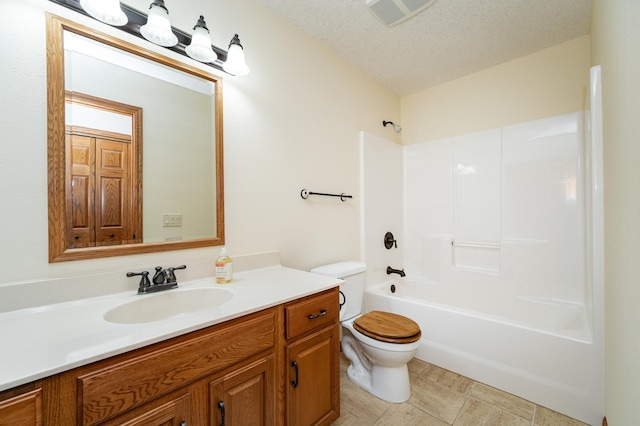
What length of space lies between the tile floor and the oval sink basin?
1.00 metres

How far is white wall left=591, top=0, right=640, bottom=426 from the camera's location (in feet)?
2.60

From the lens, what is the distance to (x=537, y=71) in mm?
2156

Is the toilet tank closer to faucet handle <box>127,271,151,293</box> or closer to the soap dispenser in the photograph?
the soap dispenser

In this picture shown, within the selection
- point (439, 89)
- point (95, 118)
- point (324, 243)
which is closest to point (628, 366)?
point (324, 243)

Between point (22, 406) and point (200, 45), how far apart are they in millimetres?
1416

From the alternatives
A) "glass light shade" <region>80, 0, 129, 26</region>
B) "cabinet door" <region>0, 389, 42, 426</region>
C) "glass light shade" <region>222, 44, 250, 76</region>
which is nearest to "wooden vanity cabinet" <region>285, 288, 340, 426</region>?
Result: "cabinet door" <region>0, 389, 42, 426</region>

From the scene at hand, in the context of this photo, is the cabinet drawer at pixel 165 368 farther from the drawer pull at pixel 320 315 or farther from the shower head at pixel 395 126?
the shower head at pixel 395 126

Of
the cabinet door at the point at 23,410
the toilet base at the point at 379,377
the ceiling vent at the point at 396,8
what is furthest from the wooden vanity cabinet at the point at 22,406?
the ceiling vent at the point at 396,8

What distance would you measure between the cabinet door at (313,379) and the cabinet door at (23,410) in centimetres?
74

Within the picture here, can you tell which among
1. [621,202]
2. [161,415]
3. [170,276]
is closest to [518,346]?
[621,202]

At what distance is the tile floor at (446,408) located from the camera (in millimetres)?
1452

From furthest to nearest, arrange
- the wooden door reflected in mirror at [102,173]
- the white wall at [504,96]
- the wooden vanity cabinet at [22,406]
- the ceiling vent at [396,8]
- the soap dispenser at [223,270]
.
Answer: the white wall at [504,96] → the ceiling vent at [396,8] → the soap dispenser at [223,270] → the wooden door reflected in mirror at [102,173] → the wooden vanity cabinet at [22,406]

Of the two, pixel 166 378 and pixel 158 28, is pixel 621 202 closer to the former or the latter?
pixel 166 378

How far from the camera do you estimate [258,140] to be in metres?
1.61
